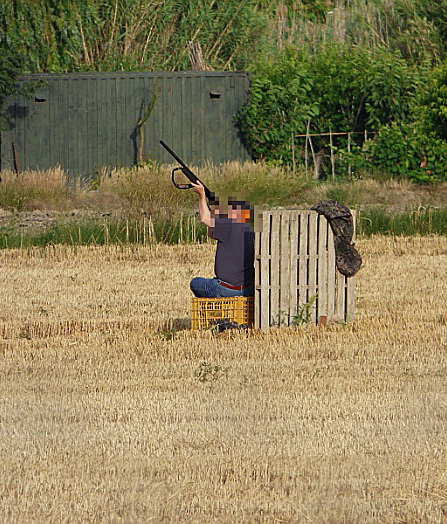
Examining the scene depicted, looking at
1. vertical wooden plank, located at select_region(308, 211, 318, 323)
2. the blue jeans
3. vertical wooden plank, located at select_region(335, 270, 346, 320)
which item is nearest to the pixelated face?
vertical wooden plank, located at select_region(308, 211, 318, 323)

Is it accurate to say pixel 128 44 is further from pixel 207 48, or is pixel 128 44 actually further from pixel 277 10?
pixel 277 10

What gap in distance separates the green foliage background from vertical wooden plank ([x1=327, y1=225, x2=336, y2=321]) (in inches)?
468

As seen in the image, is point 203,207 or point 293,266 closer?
point 203,207

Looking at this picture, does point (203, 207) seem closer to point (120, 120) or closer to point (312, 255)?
point (312, 255)

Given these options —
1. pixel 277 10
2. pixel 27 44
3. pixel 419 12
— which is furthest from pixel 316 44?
pixel 27 44

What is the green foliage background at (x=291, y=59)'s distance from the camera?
2098 cm

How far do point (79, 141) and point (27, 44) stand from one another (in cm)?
261

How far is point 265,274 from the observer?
879cm

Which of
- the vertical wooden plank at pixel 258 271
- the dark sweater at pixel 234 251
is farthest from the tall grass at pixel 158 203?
the vertical wooden plank at pixel 258 271

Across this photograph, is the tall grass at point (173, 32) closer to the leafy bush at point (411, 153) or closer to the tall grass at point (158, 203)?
the tall grass at point (158, 203)

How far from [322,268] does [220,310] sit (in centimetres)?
93

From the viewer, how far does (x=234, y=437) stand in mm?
5832

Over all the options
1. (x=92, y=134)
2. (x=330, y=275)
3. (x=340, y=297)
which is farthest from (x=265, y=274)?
(x=92, y=134)

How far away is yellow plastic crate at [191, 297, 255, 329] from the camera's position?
8.81 m
